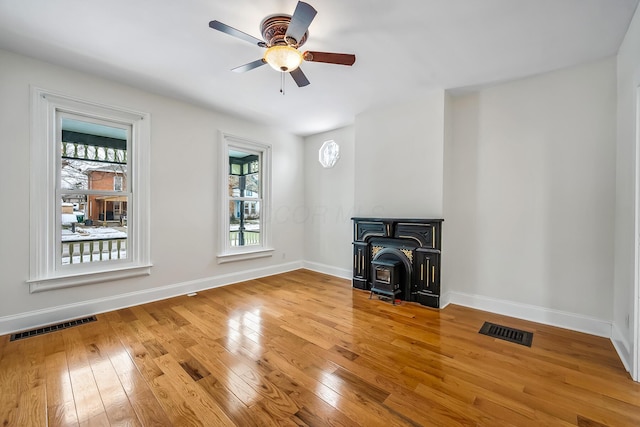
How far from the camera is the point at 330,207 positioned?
504cm

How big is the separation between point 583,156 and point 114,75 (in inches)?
202

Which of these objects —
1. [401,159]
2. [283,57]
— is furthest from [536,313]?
[283,57]

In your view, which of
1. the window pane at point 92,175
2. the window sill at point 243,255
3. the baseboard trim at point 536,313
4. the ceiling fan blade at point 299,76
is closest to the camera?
the ceiling fan blade at point 299,76

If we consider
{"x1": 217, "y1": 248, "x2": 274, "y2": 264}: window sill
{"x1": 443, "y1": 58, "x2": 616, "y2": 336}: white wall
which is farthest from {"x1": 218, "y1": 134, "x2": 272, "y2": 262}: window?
{"x1": 443, "y1": 58, "x2": 616, "y2": 336}: white wall

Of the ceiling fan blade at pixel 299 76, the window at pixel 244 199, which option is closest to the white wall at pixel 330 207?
the window at pixel 244 199

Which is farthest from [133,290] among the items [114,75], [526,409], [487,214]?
[487,214]

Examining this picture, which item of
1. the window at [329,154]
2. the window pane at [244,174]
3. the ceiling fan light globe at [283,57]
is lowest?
the window pane at [244,174]

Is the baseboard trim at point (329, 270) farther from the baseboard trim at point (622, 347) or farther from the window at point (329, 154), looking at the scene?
the baseboard trim at point (622, 347)

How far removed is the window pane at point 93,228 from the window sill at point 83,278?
219mm

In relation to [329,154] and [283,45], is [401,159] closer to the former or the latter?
Result: [329,154]

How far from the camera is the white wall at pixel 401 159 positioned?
3.41 m

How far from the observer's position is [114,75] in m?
3.02

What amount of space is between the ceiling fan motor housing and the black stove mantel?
2.46 metres

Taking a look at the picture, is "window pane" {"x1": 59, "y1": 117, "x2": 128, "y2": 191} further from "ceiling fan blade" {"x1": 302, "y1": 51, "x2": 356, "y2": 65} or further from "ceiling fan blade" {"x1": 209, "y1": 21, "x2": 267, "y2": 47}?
"ceiling fan blade" {"x1": 302, "y1": 51, "x2": 356, "y2": 65}
